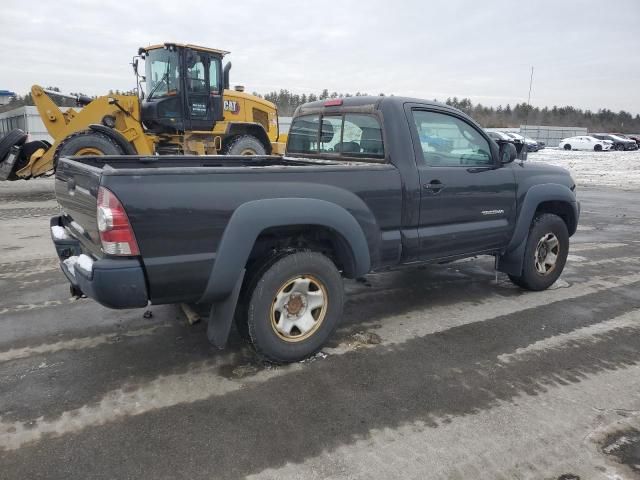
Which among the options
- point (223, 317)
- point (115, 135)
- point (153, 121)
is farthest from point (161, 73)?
point (223, 317)

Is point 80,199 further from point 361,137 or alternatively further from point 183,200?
point 361,137

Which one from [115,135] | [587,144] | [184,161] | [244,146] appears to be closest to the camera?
[184,161]

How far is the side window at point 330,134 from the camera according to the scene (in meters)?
4.77

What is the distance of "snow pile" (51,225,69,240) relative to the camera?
3.84 m

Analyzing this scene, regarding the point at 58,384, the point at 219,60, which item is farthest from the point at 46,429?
the point at 219,60

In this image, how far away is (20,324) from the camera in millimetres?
4230

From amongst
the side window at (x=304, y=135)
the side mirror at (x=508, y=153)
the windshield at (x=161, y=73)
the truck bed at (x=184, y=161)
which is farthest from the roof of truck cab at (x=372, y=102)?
the windshield at (x=161, y=73)

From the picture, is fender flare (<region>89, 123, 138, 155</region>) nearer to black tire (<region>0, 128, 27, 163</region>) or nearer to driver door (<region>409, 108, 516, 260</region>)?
black tire (<region>0, 128, 27, 163</region>)

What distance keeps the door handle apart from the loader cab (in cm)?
831

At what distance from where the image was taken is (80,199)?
3346 millimetres

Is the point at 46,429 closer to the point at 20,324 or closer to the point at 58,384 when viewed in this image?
the point at 58,384

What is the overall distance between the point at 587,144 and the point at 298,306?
42.1m

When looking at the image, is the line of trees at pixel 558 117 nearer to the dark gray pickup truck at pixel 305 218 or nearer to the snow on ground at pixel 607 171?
the snow on ground at pixel 607 171

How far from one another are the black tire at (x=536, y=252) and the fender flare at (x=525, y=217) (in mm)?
86
